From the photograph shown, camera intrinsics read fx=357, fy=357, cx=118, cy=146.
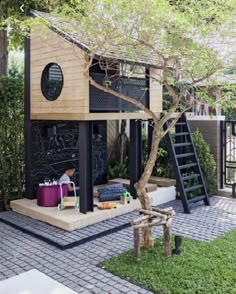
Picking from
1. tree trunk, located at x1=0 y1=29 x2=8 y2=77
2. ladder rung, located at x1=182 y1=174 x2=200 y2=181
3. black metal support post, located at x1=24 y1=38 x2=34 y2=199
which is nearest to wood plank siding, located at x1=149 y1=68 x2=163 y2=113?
ladder rung, located at x1=182 y1=174 x2=200 y2=181

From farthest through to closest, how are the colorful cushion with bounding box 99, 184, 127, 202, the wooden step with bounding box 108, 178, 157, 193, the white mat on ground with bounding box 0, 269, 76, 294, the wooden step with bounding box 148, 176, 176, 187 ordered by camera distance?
the wooden step with bounding box 148, 176, 176, 187 → the wooden step with bounding box 108, 178, 157, 193 → the colorful cushion with bounding box 99, 184, 127, 202 → the white mat on ground with bounding box 0, 269, 76, 294

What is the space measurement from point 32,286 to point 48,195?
169 inches

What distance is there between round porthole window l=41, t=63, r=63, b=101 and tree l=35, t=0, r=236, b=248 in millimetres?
1944

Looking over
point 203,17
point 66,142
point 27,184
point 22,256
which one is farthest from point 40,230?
point 203,17

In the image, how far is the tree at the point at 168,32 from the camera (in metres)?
5.44

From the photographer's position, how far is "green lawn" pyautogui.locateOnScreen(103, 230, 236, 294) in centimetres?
488

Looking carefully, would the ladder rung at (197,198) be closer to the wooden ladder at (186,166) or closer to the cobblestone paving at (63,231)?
the wooden ladder at (186,166)

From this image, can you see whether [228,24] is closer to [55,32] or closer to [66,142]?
[55,32]

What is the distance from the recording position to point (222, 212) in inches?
336

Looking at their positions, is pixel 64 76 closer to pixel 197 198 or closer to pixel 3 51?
pixel 3 51

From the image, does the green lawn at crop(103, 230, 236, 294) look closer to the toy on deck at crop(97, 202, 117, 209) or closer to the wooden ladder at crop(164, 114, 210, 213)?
the toy on deck at crop(97, 202, 117, 209)

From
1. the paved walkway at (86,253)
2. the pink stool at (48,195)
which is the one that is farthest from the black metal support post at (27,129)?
the paved walkway at (86,253)

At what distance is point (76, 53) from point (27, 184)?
356cm

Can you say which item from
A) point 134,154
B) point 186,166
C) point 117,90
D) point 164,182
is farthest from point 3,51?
point 186,166
